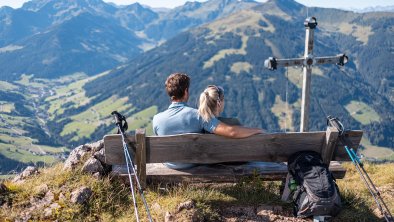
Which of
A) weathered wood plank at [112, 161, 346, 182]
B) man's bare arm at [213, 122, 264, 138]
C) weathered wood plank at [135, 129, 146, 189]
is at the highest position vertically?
man's bare arm at [213, 122, 264, 138]

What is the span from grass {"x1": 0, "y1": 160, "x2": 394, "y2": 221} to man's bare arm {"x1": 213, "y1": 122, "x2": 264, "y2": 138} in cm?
114

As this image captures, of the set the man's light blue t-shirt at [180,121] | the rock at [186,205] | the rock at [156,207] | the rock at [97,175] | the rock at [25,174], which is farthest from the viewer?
the rock at [25,174]

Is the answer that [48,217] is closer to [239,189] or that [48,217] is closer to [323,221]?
[239,189]

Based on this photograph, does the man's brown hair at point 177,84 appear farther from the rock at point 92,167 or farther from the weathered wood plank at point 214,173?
the rock at point 92,167

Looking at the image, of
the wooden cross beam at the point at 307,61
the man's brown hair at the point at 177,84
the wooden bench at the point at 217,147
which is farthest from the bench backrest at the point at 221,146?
the wooden cross beam at the point at 307,61

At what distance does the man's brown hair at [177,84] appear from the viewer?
712 centimetres

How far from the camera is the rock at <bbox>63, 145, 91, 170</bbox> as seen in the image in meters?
7.76

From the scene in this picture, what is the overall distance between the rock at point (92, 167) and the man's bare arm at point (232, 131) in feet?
8.28

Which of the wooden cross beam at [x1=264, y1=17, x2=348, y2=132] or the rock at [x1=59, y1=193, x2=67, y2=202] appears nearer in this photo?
the rock at [x1=59, y1=193, x2=67, y2=202]

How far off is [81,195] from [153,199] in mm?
1326

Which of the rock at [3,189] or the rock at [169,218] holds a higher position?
the rock at [3,189]

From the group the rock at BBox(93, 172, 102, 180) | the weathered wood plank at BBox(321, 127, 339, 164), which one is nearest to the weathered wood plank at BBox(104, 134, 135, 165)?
the rock at BBox(93, 172, 102, 180)

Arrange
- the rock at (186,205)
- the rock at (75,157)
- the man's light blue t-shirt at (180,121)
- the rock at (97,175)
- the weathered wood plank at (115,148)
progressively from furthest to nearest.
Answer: the rock at (75,157) → the rock at (97,175) → the man's light blue t-shirt at (180,121) → the weathered wood plank at (115,148) → the rock at (186,205)

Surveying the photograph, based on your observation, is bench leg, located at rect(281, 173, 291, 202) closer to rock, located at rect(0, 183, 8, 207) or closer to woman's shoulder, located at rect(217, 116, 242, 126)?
woman's shoulder, located at rect(217, 116, 242, 126)
